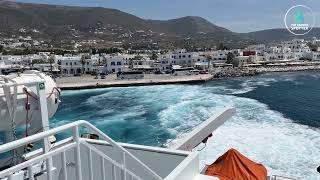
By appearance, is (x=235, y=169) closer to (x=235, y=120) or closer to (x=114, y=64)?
(x=235, y=120)

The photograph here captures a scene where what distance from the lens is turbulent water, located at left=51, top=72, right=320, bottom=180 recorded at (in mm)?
19375

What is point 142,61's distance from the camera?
95.4m

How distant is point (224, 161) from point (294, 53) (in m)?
112

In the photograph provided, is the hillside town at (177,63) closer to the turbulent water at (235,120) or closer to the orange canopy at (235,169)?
the turbulent water at (235,120)

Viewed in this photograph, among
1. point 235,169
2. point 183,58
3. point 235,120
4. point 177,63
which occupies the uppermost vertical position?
point 183,58

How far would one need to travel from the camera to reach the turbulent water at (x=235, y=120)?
19.4m

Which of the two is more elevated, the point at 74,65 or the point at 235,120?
the point at 74,65

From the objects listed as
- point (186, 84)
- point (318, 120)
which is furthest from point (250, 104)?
point (186, 84)

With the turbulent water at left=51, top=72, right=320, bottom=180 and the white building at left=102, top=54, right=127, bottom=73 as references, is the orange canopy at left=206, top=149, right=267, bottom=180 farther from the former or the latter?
the white building at left=102, top=54, right=127, bottom=73

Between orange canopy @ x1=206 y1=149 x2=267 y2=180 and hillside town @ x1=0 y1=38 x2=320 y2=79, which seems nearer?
orange canopy @ x1=206 y1=149 x2=267 y2=180

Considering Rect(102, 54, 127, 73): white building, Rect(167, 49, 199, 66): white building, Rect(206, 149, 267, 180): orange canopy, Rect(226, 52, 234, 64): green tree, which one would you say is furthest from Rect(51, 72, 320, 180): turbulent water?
Rect(226, 52, 234, 64): green tree

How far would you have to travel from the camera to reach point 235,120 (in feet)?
95.1

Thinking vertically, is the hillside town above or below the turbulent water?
above

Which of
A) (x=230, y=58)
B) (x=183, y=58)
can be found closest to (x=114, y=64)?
(x=183, y=58)
